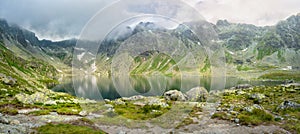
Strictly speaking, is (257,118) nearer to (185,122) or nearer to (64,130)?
(185,122)

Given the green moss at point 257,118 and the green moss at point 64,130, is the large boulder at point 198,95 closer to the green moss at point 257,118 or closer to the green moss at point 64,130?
the green moss at point 257,118

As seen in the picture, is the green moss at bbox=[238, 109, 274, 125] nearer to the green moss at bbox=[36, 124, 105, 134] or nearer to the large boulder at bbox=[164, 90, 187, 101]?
the green moss at bbox=[36, 124, 105, 134]

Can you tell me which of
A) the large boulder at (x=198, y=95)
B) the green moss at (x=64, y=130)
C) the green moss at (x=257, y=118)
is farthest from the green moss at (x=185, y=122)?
the large boulder at (x=198, y=95)

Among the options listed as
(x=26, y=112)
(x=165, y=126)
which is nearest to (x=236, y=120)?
(x=165, y=126)

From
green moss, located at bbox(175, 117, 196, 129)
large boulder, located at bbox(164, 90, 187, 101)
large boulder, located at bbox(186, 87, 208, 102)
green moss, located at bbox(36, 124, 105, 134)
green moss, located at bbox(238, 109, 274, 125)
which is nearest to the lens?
green moss, located at bbox(36, 124, 105, 134)

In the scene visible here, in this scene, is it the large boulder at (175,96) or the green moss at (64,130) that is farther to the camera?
the large boulder at (175,96)

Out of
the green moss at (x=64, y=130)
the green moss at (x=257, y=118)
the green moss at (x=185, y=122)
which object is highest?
the green moss at (x=64, y=130)

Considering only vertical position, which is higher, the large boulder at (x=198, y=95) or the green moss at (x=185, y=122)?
the large boulder at (x=198, y=95)

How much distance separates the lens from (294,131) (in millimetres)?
34000

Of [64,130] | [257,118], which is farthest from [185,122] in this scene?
[64,130]

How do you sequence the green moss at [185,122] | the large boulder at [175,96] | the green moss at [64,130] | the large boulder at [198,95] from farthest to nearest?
1. the large boulder at [198,95]
2. the large boulder at [175,96]
3. the green moss at [185,122]
4. the green moss at [64,130]

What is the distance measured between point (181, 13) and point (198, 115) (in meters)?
28.0

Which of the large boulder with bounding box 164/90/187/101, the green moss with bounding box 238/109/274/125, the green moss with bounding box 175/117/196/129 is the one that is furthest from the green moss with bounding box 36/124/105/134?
the large boulder with bounding box 164/90/187/101

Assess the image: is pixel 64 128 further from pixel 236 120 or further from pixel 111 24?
pixel 236 120
